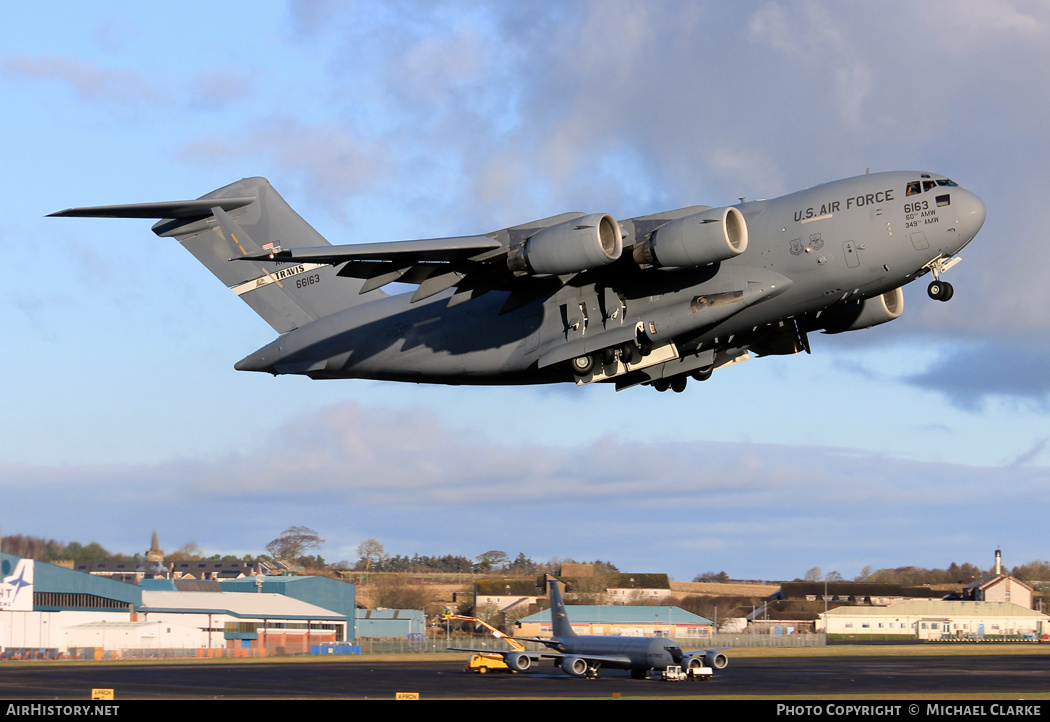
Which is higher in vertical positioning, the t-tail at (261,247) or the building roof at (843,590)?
the t-tail at (261,247)

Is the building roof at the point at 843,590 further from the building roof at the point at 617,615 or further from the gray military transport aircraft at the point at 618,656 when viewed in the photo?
the gray military transport aircraft at the point at 618,656

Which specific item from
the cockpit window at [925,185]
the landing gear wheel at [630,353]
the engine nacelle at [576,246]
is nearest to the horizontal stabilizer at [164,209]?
the engine nacelle at [576,246]

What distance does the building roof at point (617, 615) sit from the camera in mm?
62344

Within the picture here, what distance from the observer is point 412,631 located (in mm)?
66250

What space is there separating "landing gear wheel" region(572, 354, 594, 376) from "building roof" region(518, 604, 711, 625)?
43.7 meters

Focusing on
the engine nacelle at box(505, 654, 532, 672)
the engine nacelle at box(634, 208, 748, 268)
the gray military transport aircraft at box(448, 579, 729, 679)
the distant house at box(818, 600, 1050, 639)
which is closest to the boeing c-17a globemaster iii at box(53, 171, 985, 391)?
the engine nacelle at box(634, 208, 748, 268)

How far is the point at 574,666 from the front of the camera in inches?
1602

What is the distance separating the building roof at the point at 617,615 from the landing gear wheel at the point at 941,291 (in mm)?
46327

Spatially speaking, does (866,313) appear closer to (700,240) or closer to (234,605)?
(700,240)

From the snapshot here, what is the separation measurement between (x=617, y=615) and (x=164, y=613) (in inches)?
953

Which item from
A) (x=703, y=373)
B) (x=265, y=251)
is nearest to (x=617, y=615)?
(x=265, y=251)

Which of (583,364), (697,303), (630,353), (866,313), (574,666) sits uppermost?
(866,313)
